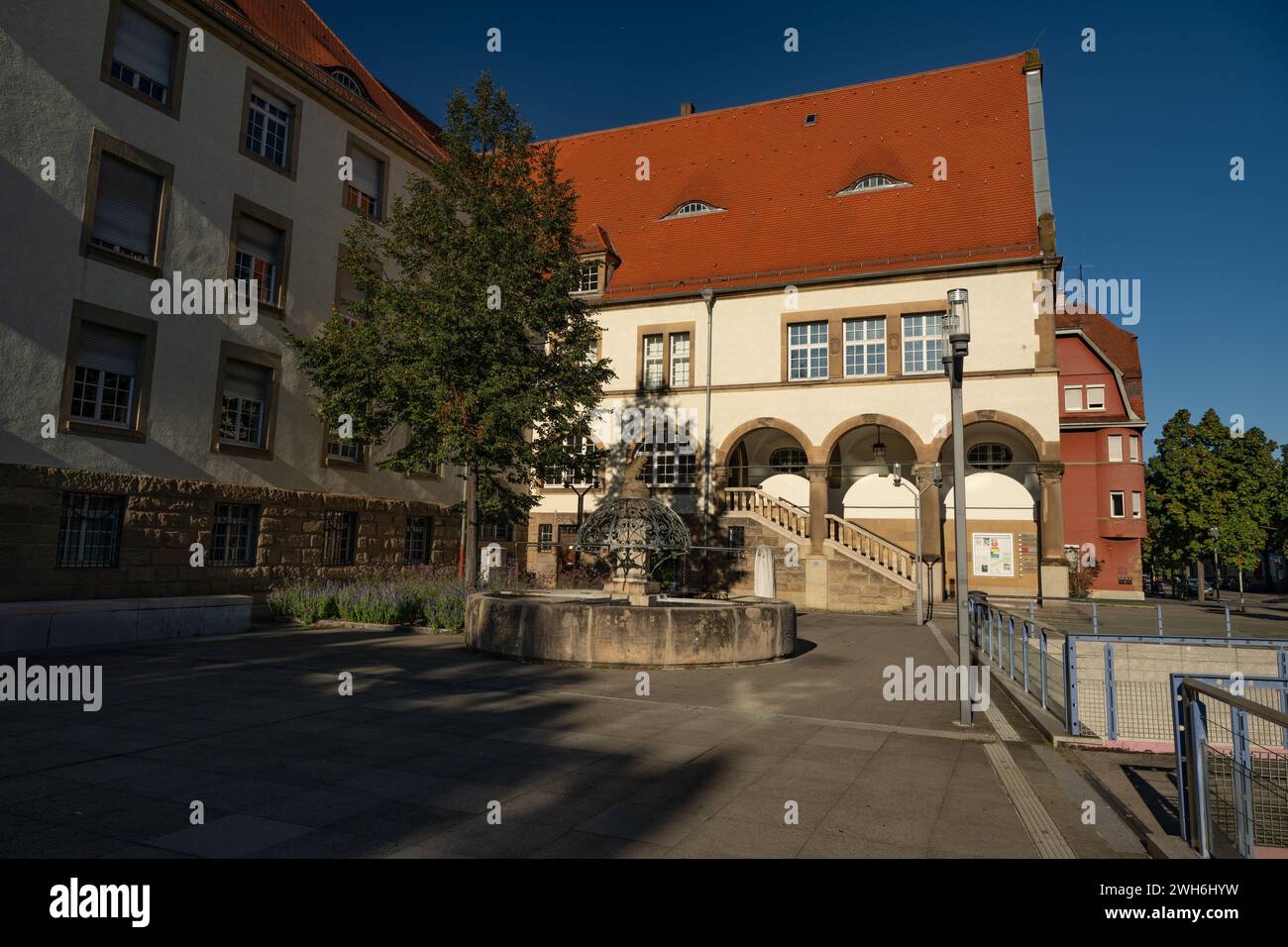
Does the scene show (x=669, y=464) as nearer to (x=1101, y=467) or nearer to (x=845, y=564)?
(x=845, y=564)

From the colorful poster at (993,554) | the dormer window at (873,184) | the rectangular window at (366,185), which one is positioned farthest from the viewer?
the dormer window at (873,184)

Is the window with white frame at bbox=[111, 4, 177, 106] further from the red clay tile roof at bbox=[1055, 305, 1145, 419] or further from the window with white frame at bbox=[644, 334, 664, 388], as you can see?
the red clay tile roof at bbox=[1055, 305, 1145, 419]

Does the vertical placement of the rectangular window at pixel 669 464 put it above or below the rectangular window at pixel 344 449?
above

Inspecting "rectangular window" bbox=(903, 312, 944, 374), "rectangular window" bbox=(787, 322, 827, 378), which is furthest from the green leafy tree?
"rectangular window" bbox=(903, 312, 944, 374)

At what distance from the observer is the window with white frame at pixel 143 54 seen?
15.9 meters

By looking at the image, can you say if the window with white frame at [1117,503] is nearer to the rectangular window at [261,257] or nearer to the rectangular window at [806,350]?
the rectangular window at [806,350]

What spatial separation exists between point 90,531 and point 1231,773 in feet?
57.5

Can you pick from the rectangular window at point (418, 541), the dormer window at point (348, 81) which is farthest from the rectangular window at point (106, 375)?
the dormer window at point (348, 81)

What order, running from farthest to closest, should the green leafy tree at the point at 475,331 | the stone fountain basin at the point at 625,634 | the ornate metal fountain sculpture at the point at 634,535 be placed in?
the green leafy tree at the point at 475,331 < the ornate metal fountain sculpture at the point at 634,535 < the stone fountain basin at the point at 625,634

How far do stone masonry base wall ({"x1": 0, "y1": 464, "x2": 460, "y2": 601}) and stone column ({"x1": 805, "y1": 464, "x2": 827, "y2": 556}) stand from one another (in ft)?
41.1

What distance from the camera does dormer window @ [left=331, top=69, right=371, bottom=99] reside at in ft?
75.2

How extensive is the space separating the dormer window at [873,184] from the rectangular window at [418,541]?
19822 mm
